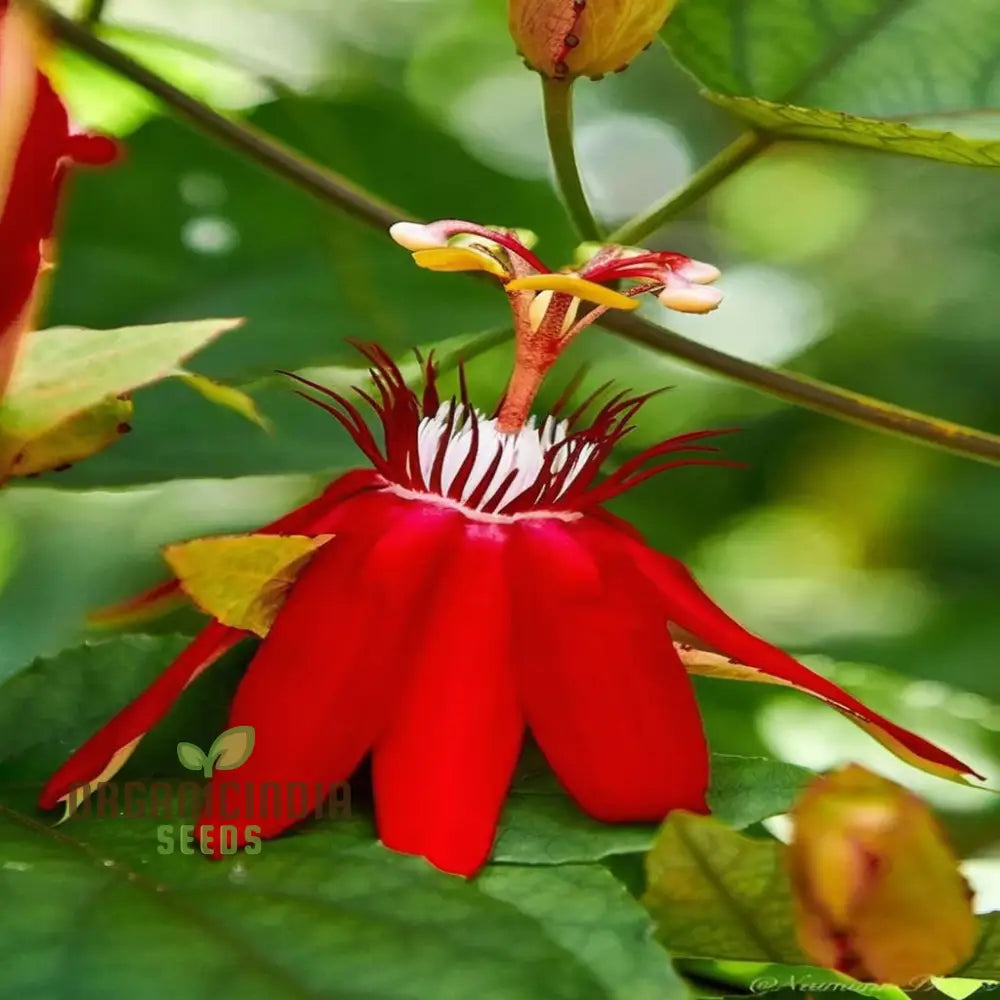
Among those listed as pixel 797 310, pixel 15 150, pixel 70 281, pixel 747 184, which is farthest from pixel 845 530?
pixel 15 150

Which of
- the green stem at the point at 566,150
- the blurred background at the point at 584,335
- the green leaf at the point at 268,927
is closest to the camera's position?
the green leaf at the point at 268,927

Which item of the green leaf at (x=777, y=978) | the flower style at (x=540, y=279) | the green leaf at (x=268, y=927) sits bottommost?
the green leaf at (x=777, y=978)

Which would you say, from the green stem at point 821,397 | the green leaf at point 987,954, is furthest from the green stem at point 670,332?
the green leaf at point 987,954

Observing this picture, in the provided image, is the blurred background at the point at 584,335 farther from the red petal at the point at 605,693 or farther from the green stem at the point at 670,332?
the red petal at the point at 605,693

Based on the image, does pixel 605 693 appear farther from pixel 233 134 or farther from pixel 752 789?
pixel 233 134

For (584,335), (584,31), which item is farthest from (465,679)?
(584,335)

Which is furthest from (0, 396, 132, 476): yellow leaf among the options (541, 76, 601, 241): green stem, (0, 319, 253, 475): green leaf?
(541, 76, 601, 241): green stem

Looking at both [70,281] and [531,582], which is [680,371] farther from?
[531,582]
